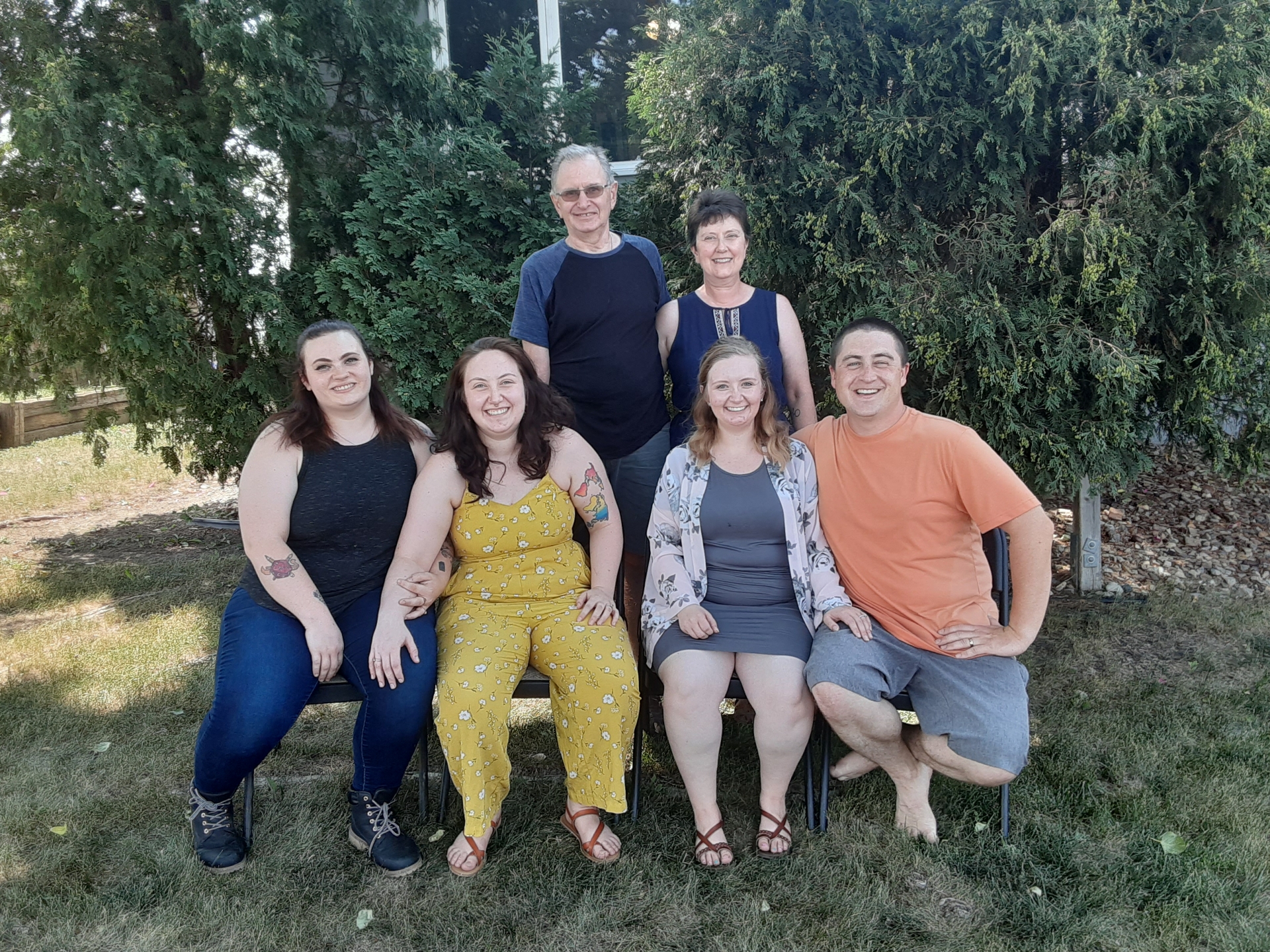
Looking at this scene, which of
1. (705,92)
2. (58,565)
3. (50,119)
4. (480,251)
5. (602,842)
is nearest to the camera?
(602,842)

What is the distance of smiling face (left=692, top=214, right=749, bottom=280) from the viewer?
3.08 meters

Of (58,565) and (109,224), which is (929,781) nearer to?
(109,224)

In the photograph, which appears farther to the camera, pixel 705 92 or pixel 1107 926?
pixel 705 92

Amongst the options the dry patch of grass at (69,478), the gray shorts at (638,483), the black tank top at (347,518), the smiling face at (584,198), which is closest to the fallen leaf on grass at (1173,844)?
the gray shorts at (638,483)

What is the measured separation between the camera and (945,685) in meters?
2.72

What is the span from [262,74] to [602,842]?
4391 millimetres

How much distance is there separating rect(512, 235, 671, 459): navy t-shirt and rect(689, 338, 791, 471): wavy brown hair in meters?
0.32

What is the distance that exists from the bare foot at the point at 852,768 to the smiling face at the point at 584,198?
2044 millimetres

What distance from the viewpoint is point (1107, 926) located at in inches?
93.7

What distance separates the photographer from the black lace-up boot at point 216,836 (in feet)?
9.07

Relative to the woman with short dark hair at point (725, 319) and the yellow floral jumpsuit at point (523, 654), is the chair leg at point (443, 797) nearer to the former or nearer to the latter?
the yellow floral jumpsuit at point (523, 654)

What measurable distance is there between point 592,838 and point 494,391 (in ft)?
4.69

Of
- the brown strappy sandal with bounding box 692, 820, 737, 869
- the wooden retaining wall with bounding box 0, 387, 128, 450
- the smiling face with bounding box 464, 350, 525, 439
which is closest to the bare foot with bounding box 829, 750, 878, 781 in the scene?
the brown strappy sandal with bounding box 692, 820, 737, 869

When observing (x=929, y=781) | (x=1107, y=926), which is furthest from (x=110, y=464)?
(x=1107, y=926)
